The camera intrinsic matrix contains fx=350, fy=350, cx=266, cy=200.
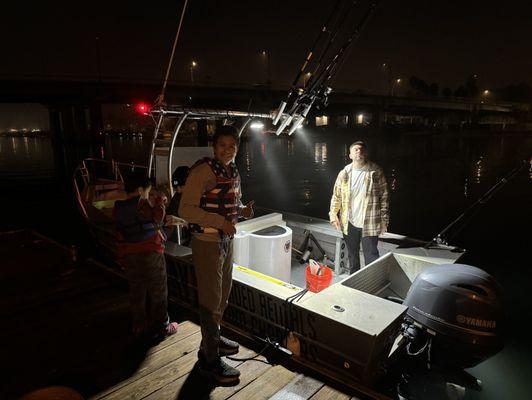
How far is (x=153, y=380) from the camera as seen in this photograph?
2.99m

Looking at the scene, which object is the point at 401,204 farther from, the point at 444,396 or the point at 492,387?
the point at 444,396

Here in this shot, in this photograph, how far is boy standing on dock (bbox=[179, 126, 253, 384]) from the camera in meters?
2.63

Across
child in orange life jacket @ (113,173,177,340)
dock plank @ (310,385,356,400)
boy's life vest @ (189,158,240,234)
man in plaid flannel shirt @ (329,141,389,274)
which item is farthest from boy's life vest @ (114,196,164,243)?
man in plaid flannel shirt @ (329,141,389,274)

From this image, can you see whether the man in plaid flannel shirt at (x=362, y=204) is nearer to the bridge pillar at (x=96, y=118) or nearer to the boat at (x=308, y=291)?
the boat at (x=308, y=291)

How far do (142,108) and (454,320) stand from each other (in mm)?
3708

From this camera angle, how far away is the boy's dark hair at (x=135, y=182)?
3.34 metres

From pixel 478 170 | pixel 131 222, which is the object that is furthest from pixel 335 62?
pixel 478 170

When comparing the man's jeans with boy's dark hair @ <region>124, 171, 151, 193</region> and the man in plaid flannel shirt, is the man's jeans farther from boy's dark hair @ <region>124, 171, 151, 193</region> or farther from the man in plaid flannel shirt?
boy's dark hair @ <region>124, 171, 151, 193</region>

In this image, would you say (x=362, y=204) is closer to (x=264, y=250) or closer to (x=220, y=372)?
(x=264, y=250)

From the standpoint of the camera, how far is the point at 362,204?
4566 mm

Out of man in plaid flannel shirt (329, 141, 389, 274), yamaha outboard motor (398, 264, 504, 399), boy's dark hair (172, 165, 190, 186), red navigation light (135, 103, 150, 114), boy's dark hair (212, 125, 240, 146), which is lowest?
yamaha outboard motor (398, 264, 504, 399)

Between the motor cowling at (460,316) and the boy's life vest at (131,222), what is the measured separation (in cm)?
269

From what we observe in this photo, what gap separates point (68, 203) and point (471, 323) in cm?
1992

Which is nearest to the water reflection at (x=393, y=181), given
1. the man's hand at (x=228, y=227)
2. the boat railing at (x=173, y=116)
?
the boat railing at (x=173, y=116)
